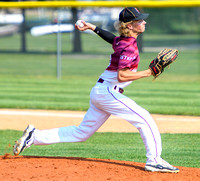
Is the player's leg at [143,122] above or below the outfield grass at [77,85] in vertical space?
above

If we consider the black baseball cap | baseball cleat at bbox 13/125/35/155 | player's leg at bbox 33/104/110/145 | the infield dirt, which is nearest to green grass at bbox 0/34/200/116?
the infield dirt

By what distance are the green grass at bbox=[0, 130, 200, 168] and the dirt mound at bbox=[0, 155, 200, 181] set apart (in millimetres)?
787

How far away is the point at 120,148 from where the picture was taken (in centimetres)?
663

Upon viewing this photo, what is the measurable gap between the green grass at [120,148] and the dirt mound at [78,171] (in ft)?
2.58

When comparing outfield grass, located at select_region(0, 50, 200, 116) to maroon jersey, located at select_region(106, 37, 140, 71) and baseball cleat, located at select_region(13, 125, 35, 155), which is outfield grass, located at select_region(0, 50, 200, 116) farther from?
maroon jersey, located at select_region(106, 37, 140, 71)

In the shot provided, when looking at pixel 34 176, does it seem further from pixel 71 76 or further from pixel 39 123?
pixel 71 76

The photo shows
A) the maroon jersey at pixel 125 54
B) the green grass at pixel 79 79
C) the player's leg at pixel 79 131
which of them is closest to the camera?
the maroon jersey at pixel 125 54

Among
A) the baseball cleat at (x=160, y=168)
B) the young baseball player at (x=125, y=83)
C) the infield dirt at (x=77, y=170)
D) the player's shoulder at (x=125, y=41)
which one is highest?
the player's shoulder at (x=125, y=41)

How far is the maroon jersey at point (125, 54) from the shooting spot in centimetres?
451

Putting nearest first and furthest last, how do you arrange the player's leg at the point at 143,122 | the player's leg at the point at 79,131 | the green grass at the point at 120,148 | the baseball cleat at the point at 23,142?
1. the player's leg at the point at 143,122
2. the player's leg at the point at 79,131
3. the baseball cleat at the point at 23,142
4. the green grass at the point at 120,148

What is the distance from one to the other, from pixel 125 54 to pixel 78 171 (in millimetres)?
1389

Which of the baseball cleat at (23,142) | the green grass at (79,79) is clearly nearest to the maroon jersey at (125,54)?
the baseball cleat at (23,142)

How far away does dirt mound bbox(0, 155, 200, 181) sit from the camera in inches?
179

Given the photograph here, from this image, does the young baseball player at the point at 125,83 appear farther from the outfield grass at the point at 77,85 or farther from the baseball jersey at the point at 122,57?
the outfield grass at the point at 77,85
